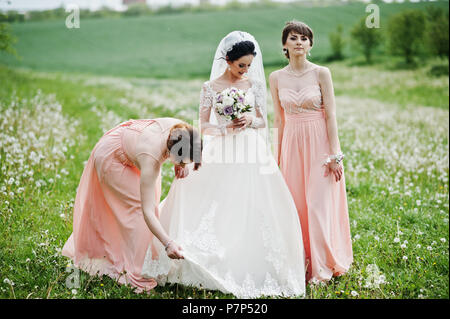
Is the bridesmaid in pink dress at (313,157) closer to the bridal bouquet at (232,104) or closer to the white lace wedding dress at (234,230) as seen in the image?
the white lace wedding dress at (234,230)

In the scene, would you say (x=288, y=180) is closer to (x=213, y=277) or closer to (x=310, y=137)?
(x=310, y=137)

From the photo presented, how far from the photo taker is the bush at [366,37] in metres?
32.2

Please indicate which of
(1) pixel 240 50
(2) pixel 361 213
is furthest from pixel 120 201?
(2) pixel 361 213

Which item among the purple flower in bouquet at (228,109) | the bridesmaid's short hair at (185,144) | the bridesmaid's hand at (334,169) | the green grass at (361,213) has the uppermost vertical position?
the purple flower in bouquet at (228,109)

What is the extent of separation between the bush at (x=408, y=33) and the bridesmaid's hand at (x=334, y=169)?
1063 inches

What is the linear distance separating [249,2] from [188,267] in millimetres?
51390

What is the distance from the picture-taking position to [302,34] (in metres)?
5.39

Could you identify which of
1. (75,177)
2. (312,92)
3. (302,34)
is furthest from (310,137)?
(75,177)

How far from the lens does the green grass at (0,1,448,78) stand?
34.6 meters


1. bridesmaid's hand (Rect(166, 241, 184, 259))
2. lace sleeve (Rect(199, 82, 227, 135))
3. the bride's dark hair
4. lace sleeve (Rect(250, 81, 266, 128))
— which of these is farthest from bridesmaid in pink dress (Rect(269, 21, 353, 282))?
bridesmaid's hand (Rect(166, 241, 184, 259))

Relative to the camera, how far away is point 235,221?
506cm

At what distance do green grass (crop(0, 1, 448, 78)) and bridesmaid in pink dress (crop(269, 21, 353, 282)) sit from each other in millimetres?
27508

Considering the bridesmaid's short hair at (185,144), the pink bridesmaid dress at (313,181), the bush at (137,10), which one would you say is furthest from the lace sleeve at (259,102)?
the bush at (137,10)

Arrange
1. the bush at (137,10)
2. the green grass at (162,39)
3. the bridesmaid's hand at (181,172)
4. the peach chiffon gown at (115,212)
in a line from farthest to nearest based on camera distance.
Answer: the bush at (137,10) < the green grass at (162,39) < the bridesmaid's hand at (181,172) < the peach chiffon gown at (115,212)
